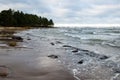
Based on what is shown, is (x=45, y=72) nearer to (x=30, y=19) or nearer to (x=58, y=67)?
(x=58, y=67)

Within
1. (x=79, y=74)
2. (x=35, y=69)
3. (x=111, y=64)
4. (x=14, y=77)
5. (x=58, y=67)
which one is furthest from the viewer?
(x=111, y=64)

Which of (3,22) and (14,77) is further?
(3,22)

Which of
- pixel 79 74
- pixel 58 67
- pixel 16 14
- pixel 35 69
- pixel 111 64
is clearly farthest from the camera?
pixel 16 14

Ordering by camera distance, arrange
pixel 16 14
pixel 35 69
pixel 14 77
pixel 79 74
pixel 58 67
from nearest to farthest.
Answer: pixel 14 77 → pixel 79 74 → pixel 35 69 → pixel 58 67 → pixel 16 14

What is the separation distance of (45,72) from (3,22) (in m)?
102

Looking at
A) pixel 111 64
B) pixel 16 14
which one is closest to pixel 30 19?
pixel 16 14

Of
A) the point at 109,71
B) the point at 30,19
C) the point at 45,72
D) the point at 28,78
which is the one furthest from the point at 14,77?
the point at 30,19

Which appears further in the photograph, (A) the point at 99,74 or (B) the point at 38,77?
(A) the point at 99,74

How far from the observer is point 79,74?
1046 centimetres

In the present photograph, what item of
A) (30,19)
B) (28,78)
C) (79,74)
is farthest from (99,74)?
(30,19)

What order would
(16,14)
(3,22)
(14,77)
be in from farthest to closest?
(16,14) → (3,22) → (14,77)

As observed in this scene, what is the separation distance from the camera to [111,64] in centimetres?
1322

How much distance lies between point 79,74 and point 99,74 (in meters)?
0.90

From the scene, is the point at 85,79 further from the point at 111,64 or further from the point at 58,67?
the point at 111,64
